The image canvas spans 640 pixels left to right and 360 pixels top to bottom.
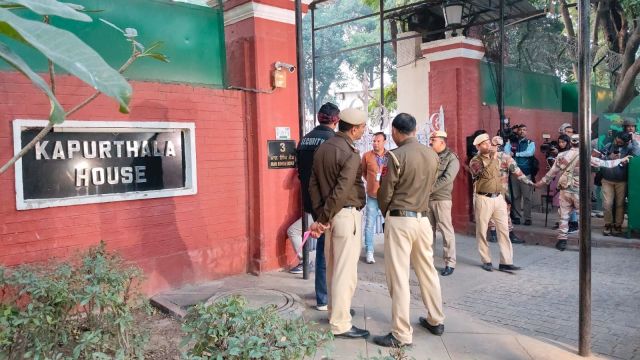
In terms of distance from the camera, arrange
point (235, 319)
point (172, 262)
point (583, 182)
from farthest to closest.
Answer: point (172, 262), point (583, 182), point (235, 319)

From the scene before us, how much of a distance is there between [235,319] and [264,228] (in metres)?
3.62

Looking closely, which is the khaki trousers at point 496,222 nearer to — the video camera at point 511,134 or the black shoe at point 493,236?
the black shoe at point 493,236

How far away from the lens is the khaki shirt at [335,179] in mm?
3910

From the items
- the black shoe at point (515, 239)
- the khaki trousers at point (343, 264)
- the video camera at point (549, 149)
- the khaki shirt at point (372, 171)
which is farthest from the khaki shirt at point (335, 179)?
the video camera at point (549, 149)

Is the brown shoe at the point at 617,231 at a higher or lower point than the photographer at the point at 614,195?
lower

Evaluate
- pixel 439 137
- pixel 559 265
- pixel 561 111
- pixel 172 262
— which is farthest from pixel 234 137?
pixel 561 111

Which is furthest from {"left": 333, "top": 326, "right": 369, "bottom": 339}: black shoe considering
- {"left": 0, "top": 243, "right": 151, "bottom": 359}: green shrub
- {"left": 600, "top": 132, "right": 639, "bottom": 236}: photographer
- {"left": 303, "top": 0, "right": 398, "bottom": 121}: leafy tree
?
{"left": 303, "top": 0, "right": 398, "bottom": 121}: leafy tree

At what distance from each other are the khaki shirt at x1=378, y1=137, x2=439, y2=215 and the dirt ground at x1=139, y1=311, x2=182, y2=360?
76.8 inches

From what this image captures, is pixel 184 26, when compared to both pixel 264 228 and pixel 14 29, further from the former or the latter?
pixel 14 29

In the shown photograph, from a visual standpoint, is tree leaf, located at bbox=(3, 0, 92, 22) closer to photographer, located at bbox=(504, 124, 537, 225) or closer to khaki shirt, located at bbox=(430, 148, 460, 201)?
khaki shirt, located at bbox=(430, 148, 460, 201)

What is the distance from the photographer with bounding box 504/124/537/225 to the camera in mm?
8844

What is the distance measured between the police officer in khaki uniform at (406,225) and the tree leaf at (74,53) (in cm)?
321

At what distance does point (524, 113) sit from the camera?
11.0 meters

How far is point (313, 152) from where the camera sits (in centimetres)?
461
